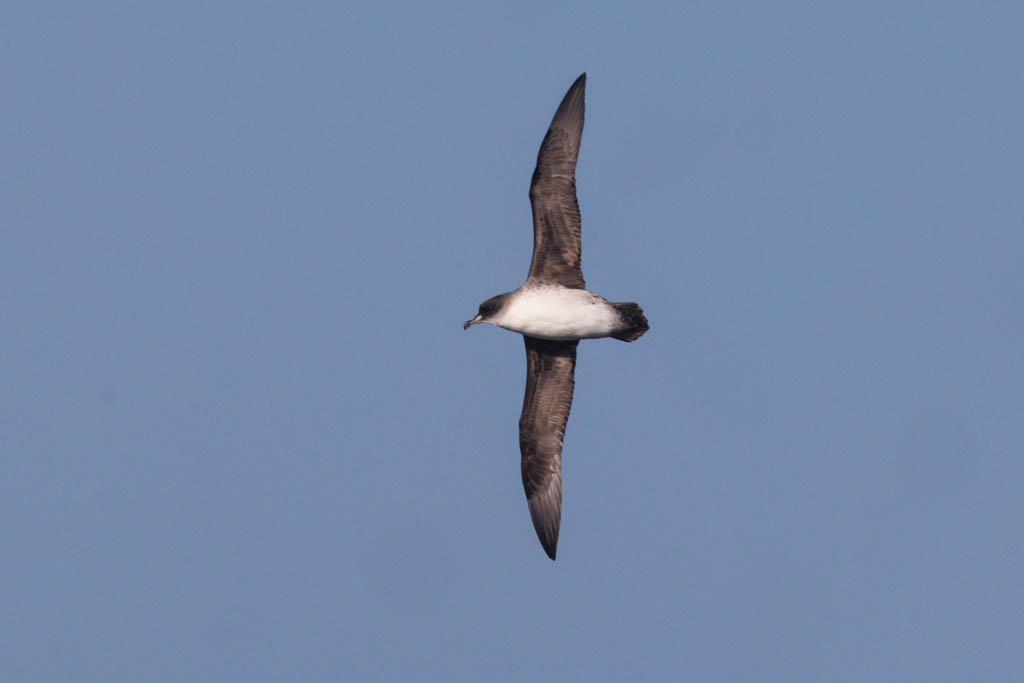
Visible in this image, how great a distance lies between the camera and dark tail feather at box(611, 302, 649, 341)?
22.7 m

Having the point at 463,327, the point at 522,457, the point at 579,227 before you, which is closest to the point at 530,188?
the point at 579,227

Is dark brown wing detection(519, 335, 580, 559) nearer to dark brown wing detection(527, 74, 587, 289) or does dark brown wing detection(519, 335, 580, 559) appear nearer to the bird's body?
the bird's body

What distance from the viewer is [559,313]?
22719 millimetres

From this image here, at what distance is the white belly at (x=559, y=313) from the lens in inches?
894

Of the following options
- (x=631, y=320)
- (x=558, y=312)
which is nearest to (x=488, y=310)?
(x=558, y=312)

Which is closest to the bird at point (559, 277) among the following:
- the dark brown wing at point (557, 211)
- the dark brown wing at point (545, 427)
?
the dark brown wing at point (557, 211)

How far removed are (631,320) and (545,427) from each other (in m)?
2.58

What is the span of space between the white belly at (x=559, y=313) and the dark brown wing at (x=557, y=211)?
265mm

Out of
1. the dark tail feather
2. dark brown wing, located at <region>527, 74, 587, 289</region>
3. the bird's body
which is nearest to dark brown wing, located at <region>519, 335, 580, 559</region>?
the bird's body

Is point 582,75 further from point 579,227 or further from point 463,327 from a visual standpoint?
point 463,327

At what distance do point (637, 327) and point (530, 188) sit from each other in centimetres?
266

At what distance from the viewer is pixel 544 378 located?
24031 millimetres

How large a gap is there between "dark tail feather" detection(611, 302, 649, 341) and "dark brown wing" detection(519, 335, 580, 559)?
1211mm

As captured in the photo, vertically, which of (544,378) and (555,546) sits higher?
(544,378)
